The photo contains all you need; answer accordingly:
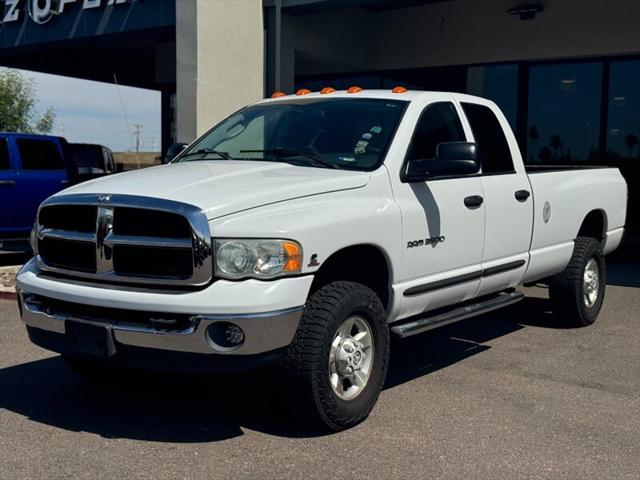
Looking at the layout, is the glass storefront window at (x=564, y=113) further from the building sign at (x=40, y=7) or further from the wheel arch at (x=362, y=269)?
the wheel arch at (x=362, y=269)

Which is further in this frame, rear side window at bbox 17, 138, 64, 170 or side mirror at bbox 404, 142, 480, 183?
rear side window at bbox 17, 138, 64, 170

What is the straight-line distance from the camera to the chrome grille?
164 inches

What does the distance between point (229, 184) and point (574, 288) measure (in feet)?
A: 13.3

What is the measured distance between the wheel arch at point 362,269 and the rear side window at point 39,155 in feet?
28.9

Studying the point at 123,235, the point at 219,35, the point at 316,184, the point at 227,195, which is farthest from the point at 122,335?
the point at 219,35

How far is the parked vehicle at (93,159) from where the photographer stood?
1503 cm

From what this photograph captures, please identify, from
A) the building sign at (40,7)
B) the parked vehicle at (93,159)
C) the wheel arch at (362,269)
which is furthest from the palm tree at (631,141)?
the wheel arch at (362,269)

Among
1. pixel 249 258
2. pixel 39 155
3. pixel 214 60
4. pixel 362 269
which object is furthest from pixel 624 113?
pixel 249 258

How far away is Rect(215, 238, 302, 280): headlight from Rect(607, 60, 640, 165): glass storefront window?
462 inches

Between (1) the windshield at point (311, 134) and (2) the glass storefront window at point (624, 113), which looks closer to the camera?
(1) the windshield at point (311, 134)

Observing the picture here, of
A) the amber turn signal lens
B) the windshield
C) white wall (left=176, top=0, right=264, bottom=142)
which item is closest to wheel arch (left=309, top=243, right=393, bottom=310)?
the amber turn signal lens

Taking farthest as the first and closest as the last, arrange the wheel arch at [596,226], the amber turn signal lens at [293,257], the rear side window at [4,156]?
the rear side window at [4,156] → the wheel arch at [596,226] → the amber turn signal lens at [293,257]

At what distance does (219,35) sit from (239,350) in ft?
31.9

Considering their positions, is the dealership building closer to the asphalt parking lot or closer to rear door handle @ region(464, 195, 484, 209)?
the asphalt parking lot
